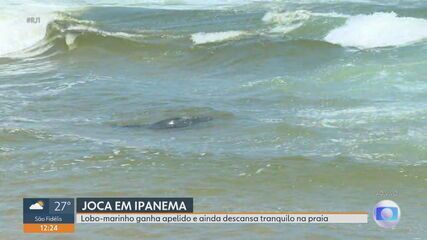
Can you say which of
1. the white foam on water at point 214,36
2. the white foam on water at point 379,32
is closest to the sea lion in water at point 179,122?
the white foam on water at point 379,32

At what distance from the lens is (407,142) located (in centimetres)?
932

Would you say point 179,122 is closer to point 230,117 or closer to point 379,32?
point 230,117

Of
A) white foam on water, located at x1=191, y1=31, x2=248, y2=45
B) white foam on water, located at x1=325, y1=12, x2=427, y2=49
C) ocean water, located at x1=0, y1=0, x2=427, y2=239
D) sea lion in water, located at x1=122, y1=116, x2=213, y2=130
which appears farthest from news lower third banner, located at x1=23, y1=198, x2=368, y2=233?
white foam on water, located at x1=191, y1=31, x2=248, y2=45

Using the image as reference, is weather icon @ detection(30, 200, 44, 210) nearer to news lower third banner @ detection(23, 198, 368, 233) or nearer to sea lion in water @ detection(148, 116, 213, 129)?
news lower third banner @ detection(23, 198, 368, 233)

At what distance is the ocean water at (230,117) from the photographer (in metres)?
7.74

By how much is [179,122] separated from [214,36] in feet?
27.7

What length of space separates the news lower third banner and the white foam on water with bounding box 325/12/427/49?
10.3 meters

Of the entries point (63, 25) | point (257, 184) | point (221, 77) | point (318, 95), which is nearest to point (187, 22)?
point (63, 25)

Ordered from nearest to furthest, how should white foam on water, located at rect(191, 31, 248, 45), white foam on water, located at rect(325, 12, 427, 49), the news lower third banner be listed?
1. the news lower third banner
2. white foam on water, located at rect(325, 12, 427, 49)
3. white foam on water, located at rect(191, 31, 248, 45)

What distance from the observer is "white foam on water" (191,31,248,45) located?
18406 millimetres

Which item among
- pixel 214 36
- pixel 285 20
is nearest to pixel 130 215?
pixel 214 36

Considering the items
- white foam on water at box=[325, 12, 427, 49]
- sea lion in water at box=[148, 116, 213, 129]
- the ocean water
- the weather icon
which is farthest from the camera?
white foam on water at box=[325, 12, 427, 49]

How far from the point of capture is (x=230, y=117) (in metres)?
10.9

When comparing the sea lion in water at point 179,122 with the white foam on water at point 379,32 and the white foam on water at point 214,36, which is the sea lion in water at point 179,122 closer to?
the white foam on water at point 379,32
